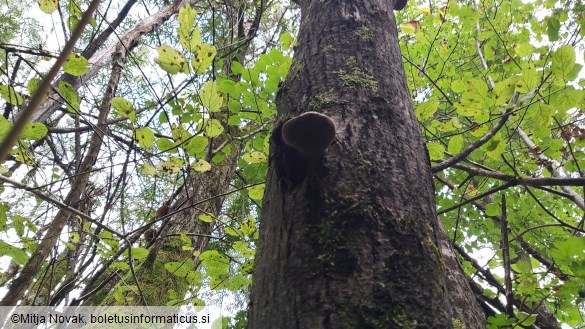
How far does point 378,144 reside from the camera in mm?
1076

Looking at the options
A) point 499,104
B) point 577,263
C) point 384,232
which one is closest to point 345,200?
point 384,232

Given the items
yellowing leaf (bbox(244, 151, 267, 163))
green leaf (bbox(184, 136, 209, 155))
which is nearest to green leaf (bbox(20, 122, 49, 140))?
green leaf (bbox(184, 136, 209, 155))

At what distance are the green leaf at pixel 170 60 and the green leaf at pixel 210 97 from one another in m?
0.10

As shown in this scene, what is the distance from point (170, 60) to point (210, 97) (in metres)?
0.19

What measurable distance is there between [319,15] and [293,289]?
113 cm

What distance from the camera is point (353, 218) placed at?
91 cm

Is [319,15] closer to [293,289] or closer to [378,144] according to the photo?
[378,144]

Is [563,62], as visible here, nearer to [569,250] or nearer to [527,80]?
[527,80]

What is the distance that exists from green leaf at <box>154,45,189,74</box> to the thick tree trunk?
0.44 m

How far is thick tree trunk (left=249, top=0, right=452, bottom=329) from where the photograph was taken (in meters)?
0.81

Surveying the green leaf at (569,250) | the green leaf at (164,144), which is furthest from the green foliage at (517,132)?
the green leaf at (164,144)

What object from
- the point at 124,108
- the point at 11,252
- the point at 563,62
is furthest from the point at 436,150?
the point at 11,252

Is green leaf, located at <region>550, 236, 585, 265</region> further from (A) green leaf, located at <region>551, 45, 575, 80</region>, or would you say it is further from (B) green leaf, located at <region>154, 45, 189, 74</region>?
(B) green leaf, located at <region>154, 45, 189, 74</region>

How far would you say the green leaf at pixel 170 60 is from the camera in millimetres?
1482
